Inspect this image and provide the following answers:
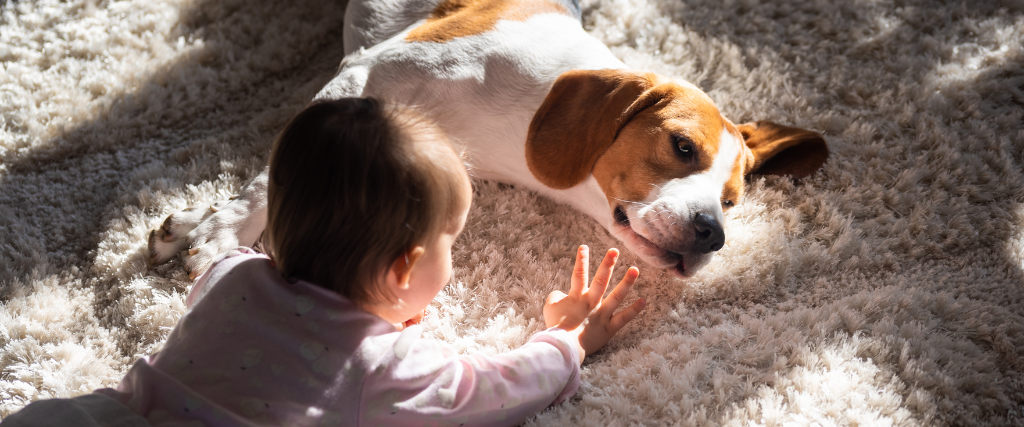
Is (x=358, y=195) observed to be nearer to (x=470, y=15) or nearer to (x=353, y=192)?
(x=353, y=192)

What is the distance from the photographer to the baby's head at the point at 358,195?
110 centimetres

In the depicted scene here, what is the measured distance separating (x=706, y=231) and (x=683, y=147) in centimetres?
22

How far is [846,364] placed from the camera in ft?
4.42

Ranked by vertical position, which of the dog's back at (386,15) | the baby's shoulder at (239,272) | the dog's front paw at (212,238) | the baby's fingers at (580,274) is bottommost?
the baby's fingers at (580,274)

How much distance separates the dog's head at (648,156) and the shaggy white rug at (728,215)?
14 cm

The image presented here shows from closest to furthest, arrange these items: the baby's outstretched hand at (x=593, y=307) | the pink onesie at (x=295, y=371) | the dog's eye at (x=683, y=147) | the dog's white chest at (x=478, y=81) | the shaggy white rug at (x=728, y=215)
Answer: the pink onesie at (x=295, y=371), the shaggy white rug at (x=728, y=215), the baby's outstretched hand at (x=593, y=307), the dog's eye at (x=683, y=147), the dog's white chest at (x=478, y=81)

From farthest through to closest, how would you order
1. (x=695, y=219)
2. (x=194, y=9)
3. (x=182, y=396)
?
(x=194, y=9)
(x=695, y=219)
(x=182, y=396)

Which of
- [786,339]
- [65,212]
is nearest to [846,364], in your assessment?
[786,339]

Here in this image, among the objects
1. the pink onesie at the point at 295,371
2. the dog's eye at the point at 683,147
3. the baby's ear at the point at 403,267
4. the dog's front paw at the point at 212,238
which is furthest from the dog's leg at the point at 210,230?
the dog's eye at the point at 683,147

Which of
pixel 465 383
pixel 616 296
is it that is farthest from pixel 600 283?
pixel 465 383

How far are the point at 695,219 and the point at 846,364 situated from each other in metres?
0.44

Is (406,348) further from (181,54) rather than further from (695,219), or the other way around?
(181,54)

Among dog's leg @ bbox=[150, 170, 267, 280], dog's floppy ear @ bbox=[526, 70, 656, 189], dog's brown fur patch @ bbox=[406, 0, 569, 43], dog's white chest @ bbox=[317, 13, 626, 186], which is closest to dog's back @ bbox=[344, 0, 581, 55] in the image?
dog's brown fur patch @ bbox=[406, 0, 569, 43]

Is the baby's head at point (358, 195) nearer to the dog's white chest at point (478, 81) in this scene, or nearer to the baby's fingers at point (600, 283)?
the baby's fingers at point (600, 283)
